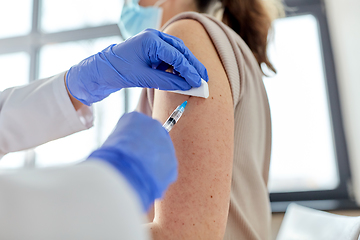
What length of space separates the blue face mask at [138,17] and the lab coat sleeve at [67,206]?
3.73ft

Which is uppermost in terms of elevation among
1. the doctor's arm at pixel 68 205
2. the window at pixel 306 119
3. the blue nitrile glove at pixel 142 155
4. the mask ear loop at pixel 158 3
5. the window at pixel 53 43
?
the mask ear loop at pixel 158 3

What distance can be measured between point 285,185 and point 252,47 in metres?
1.64

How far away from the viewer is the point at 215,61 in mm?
717

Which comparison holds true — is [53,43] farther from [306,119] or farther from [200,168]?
[200,168]

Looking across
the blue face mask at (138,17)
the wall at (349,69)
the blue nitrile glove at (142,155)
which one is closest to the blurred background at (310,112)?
the wall at (349,69)

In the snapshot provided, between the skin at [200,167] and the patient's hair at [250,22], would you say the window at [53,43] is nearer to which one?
the patient's hair at [250,22]

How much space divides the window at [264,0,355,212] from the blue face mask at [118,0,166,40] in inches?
56.7

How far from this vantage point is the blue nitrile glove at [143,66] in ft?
2.04

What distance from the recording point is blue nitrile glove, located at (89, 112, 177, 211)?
36cm

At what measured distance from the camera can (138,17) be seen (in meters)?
1.37

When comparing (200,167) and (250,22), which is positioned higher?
(250,22)

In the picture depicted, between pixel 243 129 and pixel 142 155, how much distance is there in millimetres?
470

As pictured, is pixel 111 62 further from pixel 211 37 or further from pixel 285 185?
pixel 285 185

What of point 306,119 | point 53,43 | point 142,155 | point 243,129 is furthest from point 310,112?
point 53,43
